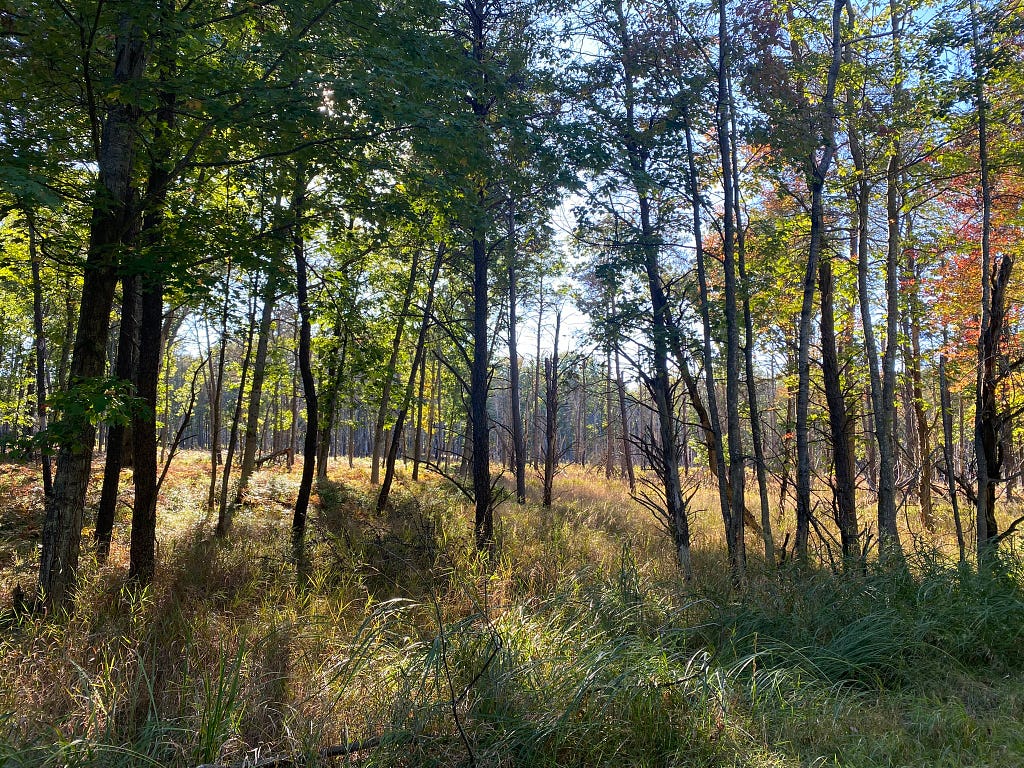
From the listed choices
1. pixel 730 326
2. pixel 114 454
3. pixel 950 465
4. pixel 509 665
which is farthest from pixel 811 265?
pixel 114 454

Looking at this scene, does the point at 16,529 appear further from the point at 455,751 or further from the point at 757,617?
the point at 757,617

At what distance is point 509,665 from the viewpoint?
10.9 feet

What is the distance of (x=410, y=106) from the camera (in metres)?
4.34

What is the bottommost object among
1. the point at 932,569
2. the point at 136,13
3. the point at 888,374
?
the point at 932,569

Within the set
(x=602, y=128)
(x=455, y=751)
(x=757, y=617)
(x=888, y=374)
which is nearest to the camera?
(x=455, y=751)

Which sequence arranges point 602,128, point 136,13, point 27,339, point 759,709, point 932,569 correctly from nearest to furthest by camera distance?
point 759,709 → point 136,13 → point 932,569 → point 602,128 → point 27,339

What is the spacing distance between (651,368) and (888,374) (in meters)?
3.46

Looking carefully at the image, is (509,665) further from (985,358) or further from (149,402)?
(985,358)

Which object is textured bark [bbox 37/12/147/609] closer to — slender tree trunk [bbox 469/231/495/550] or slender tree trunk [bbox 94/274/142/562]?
slender tree trunk [bbox 94/274/142/562]

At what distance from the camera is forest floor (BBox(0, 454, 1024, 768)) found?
2.80 metres

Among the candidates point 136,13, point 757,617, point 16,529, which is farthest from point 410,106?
point 16,529

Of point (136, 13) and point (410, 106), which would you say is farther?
point (410, 106)

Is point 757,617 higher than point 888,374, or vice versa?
point 888,374

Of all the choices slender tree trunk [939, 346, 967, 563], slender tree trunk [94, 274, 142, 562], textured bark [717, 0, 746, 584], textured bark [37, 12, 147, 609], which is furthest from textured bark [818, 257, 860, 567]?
slender tree trunk [94, 274, 142, 562]
